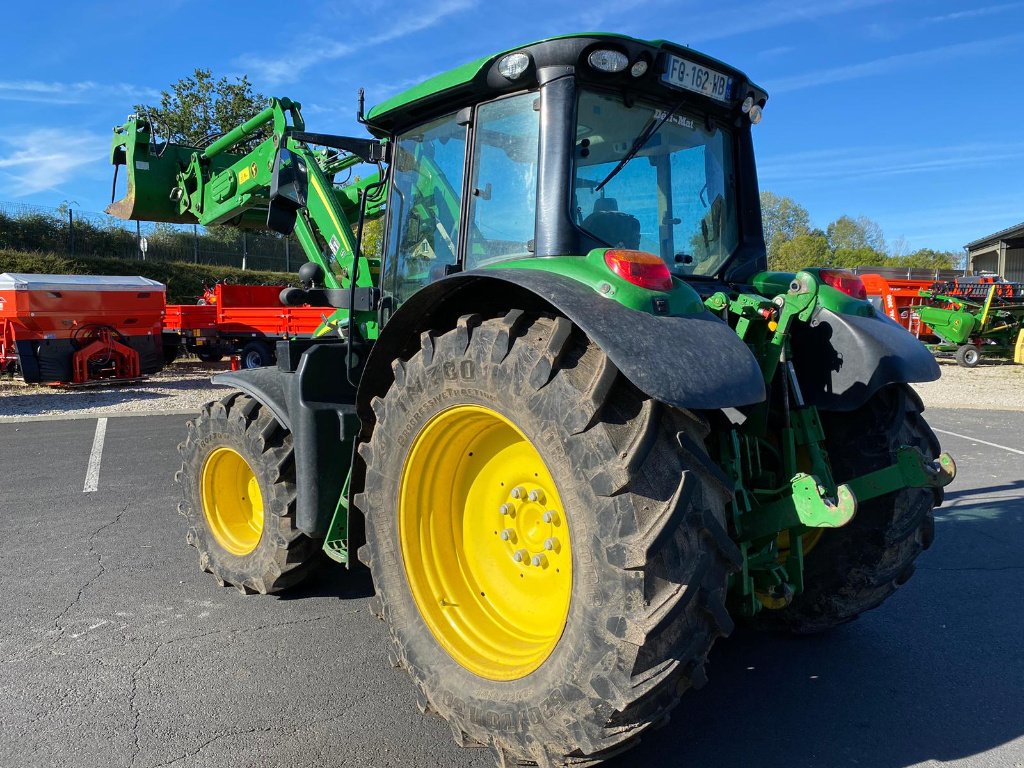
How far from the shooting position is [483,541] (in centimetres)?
289

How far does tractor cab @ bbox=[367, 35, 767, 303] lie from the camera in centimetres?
286

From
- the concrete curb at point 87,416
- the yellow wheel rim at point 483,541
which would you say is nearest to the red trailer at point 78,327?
the concrete curb at point 87,416

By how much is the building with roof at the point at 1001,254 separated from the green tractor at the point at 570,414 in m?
39.9

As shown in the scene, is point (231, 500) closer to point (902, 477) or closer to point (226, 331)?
point (902, 477)

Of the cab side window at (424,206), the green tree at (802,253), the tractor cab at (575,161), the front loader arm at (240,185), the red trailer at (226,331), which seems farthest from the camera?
the green tree at (802,253)

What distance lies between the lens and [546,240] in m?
2.86

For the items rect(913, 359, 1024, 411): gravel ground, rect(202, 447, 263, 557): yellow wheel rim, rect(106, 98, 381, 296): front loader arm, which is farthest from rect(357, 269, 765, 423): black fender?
rect(913, 359, 1024, 411): gravel ground

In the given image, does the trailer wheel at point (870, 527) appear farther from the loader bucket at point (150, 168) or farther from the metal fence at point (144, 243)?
the metal fence at point (144, 243)

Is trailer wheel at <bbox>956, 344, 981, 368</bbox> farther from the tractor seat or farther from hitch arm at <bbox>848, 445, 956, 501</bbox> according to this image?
the tractor seat

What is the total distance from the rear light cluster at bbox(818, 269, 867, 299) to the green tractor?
0.02m

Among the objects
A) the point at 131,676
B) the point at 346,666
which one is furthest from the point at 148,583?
the point at 346,666

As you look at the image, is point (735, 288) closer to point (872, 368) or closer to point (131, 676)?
point (872, 368)

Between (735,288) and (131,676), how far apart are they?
3169 mm

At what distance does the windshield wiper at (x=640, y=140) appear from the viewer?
3.03 m
